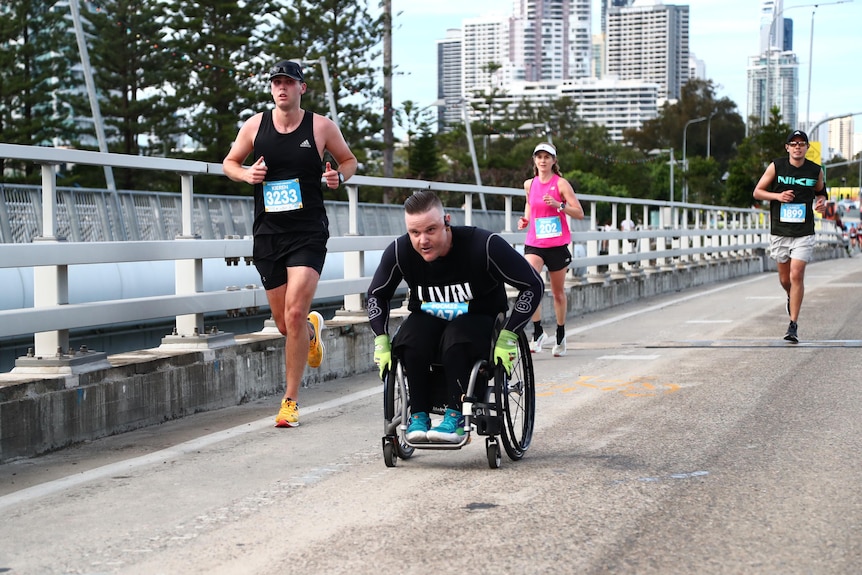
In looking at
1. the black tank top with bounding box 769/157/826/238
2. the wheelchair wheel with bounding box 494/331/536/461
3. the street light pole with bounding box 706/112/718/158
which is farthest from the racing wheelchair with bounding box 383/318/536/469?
the street light pole with bounding box 706/112/718/158

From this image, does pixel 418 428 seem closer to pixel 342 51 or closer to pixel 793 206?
pixel 793 206

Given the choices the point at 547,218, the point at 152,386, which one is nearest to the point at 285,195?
the point at 152,386

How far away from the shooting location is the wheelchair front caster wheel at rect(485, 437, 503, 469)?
637 centimetres

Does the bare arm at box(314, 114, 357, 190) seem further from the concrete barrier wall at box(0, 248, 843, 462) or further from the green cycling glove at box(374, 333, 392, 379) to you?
the green cycling glove at box(374, 333, 392, 379)

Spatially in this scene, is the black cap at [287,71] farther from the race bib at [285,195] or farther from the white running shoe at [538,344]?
the white running shoe at [538,344]

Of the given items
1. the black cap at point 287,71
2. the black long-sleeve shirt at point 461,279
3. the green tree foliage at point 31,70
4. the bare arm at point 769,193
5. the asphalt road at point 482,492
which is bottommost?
the asphalt road at point 482,492

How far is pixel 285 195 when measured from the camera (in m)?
8.03

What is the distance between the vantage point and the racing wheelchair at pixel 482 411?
6.29 metres

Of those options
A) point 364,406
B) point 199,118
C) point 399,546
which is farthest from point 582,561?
point 199,118

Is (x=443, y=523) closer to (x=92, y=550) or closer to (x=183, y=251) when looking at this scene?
(x=92, y=550)

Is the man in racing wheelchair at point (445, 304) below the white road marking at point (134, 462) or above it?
above

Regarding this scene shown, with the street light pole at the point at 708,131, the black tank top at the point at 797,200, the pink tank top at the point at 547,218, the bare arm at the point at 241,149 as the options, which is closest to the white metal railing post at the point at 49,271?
the bare arm at the point at 241,149

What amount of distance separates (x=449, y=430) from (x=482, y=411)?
0.18 meters

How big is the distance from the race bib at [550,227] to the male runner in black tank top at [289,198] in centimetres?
452
